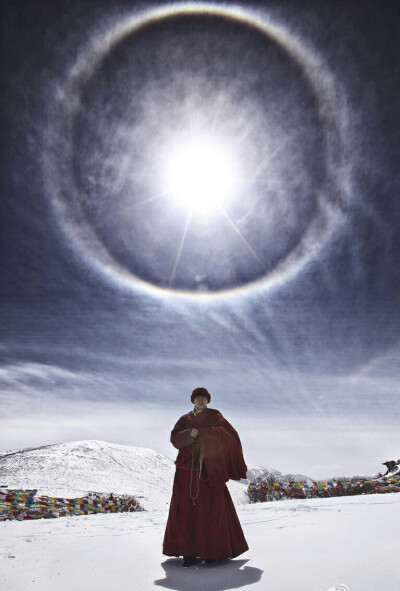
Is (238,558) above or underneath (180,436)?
underneath

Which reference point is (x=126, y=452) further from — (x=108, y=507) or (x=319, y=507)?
(x=319, y=507)

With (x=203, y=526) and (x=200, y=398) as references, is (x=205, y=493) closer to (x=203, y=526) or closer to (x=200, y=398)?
(x=203, y=526)

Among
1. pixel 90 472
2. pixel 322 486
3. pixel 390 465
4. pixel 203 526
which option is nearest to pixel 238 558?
pixel 203 526

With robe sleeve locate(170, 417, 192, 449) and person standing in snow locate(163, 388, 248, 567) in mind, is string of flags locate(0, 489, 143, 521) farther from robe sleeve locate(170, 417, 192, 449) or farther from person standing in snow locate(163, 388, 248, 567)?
robe sleeve locate(170, 417, 192, 449)

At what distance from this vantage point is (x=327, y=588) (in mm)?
3482

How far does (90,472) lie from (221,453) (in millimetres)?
26271

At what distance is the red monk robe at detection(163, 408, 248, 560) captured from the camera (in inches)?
188

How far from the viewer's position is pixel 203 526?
15.9ft

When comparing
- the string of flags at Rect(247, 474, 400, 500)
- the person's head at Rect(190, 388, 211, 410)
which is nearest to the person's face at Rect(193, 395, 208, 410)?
the person's head at Rect(190, 388, 211, 410)

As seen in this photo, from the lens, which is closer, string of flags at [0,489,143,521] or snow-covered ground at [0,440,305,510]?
string of flags at [0,489,143,521]

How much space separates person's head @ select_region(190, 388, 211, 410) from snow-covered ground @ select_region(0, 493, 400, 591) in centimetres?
175

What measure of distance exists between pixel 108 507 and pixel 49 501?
1.89 metres

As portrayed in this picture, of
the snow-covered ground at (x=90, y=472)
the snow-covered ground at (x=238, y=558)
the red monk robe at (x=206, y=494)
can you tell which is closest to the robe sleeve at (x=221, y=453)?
the red monk robe at (x=206, y=494)

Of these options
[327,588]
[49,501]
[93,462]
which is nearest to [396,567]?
[327,588]
